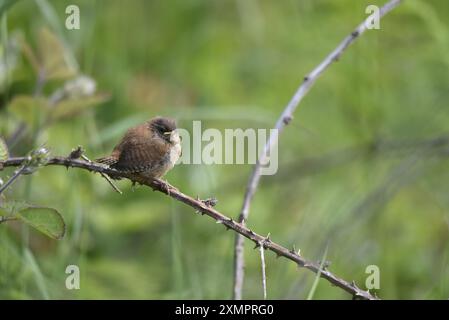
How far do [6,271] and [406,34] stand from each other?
8.51 feet

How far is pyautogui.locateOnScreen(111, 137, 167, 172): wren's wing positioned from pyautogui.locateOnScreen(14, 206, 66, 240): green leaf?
0.61 m

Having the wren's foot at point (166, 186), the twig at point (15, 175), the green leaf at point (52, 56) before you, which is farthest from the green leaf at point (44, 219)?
the green leaf at point (52, 56)

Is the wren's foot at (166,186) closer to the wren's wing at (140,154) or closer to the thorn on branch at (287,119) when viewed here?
the wren's wing at (140,154)

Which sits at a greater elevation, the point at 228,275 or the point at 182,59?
the point at 182,59

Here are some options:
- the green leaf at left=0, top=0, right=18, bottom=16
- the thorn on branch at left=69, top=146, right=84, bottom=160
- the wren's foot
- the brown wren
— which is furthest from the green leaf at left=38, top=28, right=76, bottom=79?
the thorn on branch at left=69, top=146, right=84, bottom=160

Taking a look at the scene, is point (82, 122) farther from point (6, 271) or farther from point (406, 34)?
point (406, 34)

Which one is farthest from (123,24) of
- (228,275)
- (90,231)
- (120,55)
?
(228,275)

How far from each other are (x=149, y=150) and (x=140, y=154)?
0.06 metres

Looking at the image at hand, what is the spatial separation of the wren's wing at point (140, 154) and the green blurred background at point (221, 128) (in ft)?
1.03

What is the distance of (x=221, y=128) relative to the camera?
5051 mm

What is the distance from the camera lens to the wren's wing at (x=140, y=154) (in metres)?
2.42

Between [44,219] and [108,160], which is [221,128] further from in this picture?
[44,219]

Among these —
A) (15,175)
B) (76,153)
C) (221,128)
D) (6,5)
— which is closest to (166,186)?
(76,153)
